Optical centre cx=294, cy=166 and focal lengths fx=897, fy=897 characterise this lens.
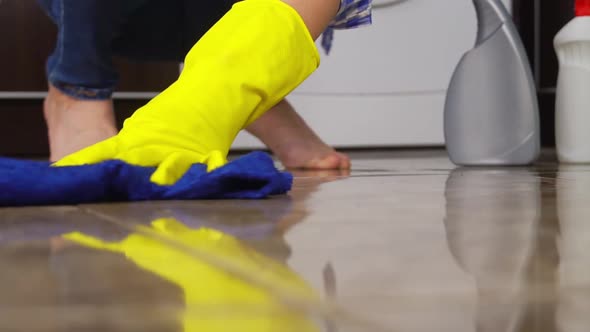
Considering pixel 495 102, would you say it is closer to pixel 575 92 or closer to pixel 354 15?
pixel 575 92

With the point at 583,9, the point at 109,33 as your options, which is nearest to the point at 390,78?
the point at 583,9

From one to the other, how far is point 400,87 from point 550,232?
87.4 inches

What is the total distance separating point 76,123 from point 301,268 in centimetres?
117

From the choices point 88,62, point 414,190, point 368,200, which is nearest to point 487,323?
point 368,200

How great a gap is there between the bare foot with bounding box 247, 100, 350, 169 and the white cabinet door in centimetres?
109

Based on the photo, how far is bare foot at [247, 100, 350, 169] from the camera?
1437 millimetres

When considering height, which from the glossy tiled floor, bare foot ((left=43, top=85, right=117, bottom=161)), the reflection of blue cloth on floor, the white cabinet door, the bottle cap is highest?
the glossy tiled floor

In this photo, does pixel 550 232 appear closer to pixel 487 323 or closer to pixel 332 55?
pixel 487 323

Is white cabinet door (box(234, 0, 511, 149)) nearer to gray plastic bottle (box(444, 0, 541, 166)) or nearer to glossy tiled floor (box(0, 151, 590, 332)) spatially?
gray plastic bottle (box(444, 0, 541, 166))

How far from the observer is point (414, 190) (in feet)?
2.71

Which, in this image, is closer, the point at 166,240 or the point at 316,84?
the point at 166,240

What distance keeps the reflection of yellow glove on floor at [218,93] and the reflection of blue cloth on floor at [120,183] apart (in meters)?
0.02

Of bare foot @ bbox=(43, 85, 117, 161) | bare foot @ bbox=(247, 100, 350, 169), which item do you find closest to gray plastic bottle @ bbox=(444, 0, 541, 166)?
bare foot @ bbox=(247, 100, 350, 169)

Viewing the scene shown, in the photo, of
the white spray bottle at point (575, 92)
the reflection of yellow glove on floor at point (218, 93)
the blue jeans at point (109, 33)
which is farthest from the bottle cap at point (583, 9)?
the reflection of yellow glove on floor at point (218, 93)
